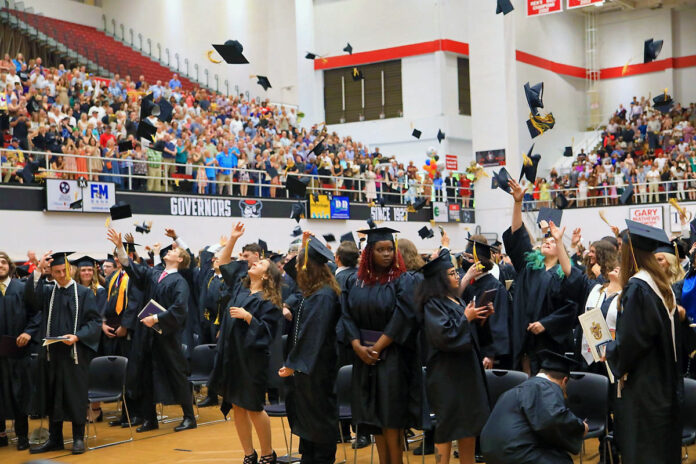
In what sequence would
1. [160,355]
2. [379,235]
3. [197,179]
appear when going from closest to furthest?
1. [379,235]
2. [160,355]
3. [197,179]

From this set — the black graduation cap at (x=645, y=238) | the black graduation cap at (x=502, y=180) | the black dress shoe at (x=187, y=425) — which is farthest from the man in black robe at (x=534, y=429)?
the black dress shoe at (x=187, y=425)

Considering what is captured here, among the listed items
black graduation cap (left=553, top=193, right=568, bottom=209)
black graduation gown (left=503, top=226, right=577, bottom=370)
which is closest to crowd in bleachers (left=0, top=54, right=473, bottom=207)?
black graduation cap (left=553, top=193, right=568, bottom=209)

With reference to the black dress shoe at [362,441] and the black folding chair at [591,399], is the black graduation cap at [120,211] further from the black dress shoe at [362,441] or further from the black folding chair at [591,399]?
the black folding chair at [591,399]

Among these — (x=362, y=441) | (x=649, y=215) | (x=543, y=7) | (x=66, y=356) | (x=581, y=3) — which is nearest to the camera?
(x=362, y=441)

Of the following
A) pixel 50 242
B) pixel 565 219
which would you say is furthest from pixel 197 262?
pixel 565 219

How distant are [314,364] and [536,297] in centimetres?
224

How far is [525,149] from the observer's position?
1227 inches

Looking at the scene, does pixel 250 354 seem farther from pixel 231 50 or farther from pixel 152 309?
pixel 231 50

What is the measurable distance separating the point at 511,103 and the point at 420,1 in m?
6.33

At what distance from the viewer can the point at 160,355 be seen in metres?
10.2

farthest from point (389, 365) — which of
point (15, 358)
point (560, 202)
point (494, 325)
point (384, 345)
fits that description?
point (560, 202)

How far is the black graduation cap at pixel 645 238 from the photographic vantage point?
573 centimetres

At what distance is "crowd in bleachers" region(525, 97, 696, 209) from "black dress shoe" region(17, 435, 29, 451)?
20636mm

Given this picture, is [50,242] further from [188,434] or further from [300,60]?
[300,60]
